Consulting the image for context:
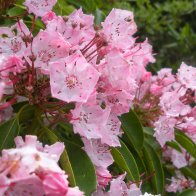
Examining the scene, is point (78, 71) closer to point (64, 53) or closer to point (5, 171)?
point (64, 53)

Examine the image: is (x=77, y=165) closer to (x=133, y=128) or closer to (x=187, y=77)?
(x=133, y=128)

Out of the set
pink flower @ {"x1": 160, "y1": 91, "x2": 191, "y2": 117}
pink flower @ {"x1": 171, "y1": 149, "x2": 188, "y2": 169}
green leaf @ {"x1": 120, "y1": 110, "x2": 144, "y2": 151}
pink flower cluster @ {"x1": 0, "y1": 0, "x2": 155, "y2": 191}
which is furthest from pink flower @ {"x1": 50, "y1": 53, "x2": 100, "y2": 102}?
pink flower @ {"x1": 171, "y1": 149, "x2": 188, "y2": 169}

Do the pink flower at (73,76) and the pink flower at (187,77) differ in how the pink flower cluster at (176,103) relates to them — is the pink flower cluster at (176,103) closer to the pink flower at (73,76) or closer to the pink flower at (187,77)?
the pink flower at (187,77)

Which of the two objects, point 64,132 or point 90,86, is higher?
point 90,86

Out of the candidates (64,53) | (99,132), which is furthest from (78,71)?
(99,132)

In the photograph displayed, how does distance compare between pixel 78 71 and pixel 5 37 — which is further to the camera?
pixel 5 37

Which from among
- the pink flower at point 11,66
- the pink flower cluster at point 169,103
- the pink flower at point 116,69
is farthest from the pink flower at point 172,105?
the pink flower at point 11,66

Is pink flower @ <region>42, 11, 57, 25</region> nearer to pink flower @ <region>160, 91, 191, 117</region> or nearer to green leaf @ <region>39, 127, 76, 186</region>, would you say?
green leaf @ <region>39, 127, 76, 186</region>
